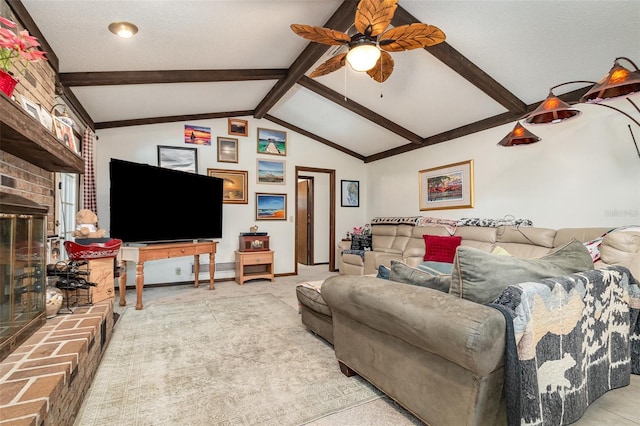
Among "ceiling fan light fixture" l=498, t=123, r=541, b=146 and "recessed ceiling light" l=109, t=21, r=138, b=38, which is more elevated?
"recessed ceiling light" l=109, t=21, r=138, b=38

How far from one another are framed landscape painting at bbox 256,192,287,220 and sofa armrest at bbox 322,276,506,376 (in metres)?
3.93

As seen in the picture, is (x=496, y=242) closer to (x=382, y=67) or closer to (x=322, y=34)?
(x=382, y=67)

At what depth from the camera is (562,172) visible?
3328 mm

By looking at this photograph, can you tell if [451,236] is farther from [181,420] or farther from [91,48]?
[91,48]

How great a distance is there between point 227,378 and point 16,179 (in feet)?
5.98

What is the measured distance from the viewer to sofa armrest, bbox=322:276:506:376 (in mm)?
1051

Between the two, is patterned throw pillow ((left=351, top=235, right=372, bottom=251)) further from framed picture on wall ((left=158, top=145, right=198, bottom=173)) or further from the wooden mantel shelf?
the wooden mantel shelf

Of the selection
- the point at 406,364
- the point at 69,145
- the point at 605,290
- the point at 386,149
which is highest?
the point at 386,149

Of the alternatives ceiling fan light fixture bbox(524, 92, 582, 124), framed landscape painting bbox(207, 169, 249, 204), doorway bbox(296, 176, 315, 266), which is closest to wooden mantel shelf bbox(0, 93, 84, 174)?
framed landscape painting bbox(207, 169, 249, 204)

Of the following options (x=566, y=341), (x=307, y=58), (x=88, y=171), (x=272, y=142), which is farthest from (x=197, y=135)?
(x=566, y=341)

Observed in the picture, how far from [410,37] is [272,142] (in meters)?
3.66

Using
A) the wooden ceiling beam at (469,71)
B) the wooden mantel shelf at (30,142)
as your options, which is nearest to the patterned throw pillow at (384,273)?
the wooden mantel shelf at (30,142)

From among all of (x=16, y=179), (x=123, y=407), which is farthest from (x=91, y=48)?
(x=123, y=407)

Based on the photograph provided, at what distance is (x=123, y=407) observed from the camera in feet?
5.33
